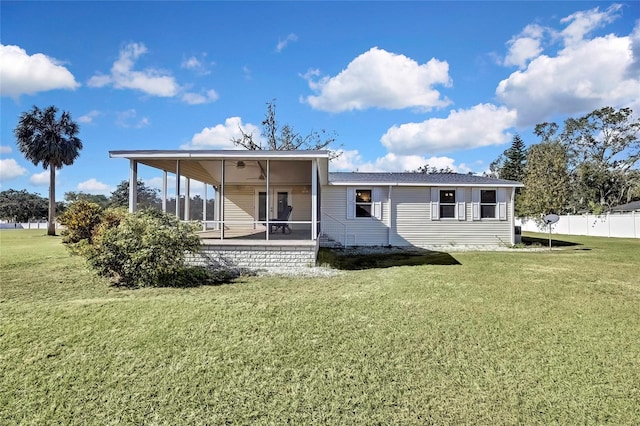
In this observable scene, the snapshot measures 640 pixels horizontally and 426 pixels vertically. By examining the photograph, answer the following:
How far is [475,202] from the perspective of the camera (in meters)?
15.1

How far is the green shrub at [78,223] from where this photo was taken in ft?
30.0

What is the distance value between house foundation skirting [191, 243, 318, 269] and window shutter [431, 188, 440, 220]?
825 cm

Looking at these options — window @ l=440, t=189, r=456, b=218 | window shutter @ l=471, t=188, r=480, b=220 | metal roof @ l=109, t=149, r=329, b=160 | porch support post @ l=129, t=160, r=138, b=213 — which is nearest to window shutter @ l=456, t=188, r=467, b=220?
window @ l=440, t=189, r=456, b=218

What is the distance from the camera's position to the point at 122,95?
16.4 meters

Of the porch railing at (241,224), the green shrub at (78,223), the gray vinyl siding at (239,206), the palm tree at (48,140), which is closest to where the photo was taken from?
the porch railing at (241,224)

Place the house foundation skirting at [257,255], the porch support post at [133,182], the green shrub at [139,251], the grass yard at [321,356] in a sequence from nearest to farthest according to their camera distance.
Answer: the grass yard at [321,356]
the green shrub at [139,251]
the house foundation skirting at [257,255]
the porch support post at [133,182]

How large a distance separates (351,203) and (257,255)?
7.03m

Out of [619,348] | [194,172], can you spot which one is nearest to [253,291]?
[619,348]

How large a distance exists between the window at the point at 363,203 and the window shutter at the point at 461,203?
3894 millimetres

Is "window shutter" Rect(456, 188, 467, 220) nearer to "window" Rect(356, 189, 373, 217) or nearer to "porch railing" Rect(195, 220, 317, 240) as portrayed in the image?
"window" Rect(356, 189, 373, 217)

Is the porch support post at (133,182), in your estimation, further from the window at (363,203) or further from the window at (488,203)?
the window at (488,203)

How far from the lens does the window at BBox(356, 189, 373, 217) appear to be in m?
15.0

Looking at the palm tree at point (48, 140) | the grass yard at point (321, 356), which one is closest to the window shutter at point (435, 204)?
the grass yard at point (321, 356)

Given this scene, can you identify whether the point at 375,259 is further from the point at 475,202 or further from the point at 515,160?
the point at 515,160
